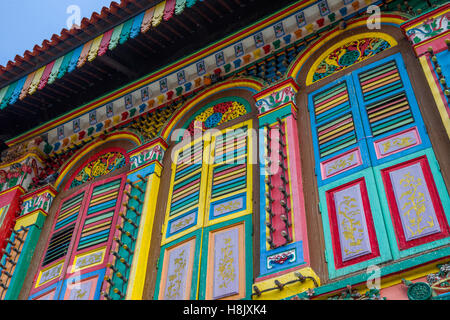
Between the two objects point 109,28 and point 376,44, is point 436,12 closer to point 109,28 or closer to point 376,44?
point 376,44

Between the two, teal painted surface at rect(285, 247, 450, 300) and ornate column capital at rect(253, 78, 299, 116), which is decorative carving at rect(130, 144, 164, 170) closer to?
ornate column capital at rect(253, 78, 299, 116)

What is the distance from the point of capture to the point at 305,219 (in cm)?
528

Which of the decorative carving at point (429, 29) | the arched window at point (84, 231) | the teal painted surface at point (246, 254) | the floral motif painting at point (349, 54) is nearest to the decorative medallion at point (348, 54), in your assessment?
the floral motif painting at point (349, 54)

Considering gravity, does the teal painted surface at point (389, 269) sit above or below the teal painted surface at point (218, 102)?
below

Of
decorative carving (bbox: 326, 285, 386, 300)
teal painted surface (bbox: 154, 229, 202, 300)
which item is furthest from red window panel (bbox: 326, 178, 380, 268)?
teal painted surface (bbox: 154, 229, 202, 300)

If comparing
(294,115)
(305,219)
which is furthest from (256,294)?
(294,115)

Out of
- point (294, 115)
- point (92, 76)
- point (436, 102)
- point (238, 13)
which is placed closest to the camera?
point (436, 102)

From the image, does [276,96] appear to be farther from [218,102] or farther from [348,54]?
[218,102]

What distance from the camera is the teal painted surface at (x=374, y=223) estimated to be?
460 centimetres

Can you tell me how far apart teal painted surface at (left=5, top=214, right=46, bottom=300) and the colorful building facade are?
0.02 metres

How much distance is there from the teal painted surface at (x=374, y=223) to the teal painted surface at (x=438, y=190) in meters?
0.04

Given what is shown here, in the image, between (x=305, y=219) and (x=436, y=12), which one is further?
(x=436, y=12)

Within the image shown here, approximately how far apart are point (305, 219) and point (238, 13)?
354 centimetres

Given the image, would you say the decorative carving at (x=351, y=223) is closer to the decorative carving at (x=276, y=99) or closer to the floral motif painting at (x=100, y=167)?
the decorative carving at (x=276, y=99)
